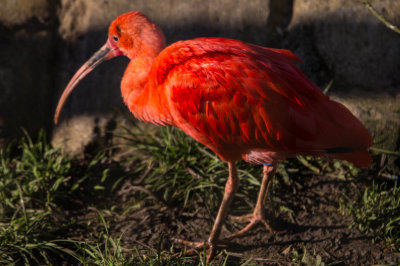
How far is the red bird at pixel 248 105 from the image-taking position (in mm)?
2734

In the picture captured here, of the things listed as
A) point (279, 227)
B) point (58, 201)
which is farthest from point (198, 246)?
point (58, 201)

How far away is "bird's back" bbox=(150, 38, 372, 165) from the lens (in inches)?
108

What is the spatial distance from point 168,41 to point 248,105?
5.57 ft

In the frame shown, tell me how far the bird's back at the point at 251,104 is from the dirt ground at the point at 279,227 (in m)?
0.75

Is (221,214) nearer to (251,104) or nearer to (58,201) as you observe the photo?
(251,104)

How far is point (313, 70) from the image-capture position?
4070 millimetres

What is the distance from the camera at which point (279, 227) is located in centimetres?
A: 349

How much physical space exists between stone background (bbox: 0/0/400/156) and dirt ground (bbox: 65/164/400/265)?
779 mm

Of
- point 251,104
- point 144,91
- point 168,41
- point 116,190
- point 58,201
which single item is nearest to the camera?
point 251,104

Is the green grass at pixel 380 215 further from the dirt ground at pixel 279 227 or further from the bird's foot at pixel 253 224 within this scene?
the bird's foot at pixel 253 224

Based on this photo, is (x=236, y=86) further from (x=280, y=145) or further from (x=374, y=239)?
(x=374, y=239)

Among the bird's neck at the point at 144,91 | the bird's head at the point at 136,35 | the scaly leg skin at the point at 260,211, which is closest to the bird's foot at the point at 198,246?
the scaly leg skin at the point at 260,211

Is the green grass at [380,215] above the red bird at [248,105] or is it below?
below

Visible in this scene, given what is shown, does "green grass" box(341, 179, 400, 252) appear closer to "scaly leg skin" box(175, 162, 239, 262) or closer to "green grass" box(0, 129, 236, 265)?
"scaly leg skin" box(175, 162, 239, 262)
